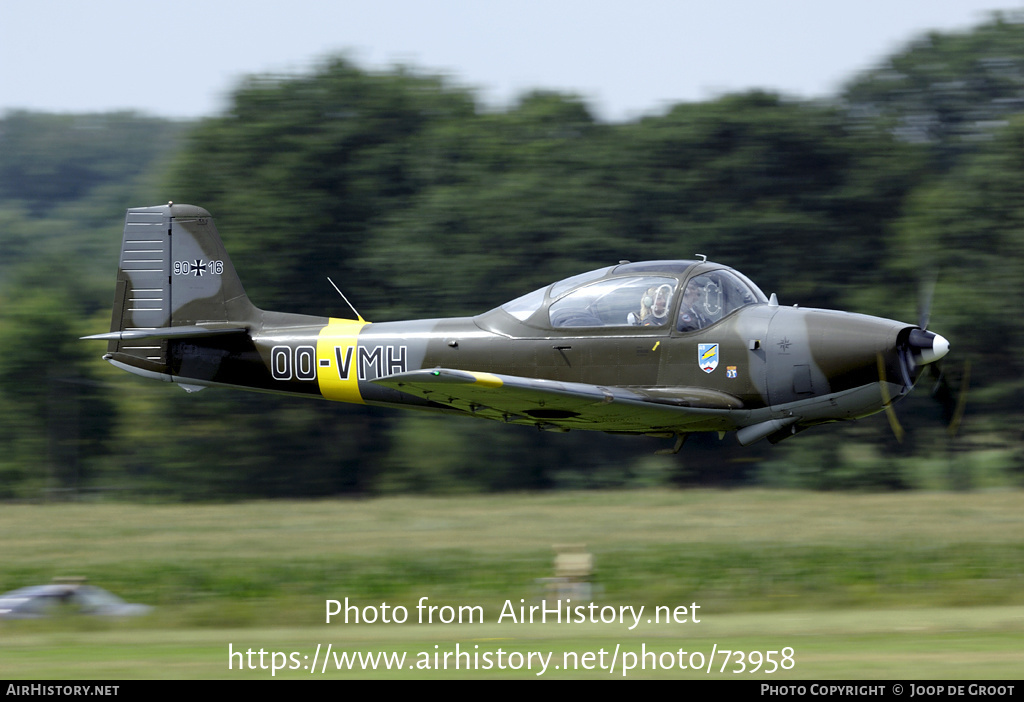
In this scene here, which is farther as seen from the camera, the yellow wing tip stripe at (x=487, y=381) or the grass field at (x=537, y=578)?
the yellow wing tip stripe at (x=487, y=381)

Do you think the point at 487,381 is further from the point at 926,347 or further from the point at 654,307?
the point at 926,347

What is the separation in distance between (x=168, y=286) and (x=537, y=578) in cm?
535

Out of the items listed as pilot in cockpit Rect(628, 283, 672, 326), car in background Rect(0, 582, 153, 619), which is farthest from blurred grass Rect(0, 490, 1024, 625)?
pilot in cockpit Rect(628, 283, 672, 326)

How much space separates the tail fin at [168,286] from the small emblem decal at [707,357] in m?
4.99

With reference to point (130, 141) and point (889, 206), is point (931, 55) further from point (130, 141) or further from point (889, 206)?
point (130, 141)

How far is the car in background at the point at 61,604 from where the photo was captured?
909 centimetres

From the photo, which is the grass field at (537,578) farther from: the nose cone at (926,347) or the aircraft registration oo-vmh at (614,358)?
the nose cone at (926,347)

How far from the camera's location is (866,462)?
70.2 feet

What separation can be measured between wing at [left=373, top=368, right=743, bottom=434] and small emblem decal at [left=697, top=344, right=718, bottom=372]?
0.21 metres

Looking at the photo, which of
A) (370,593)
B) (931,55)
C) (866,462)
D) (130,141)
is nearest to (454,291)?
(866,462)

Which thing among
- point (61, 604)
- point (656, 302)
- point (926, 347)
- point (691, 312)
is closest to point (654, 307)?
point (656, 302)

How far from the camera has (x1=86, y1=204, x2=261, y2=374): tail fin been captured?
37.7 ft

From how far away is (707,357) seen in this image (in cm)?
939

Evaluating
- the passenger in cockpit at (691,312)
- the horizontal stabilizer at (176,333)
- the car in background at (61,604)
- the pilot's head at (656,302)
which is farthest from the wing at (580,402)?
the car in background at (61,604)
